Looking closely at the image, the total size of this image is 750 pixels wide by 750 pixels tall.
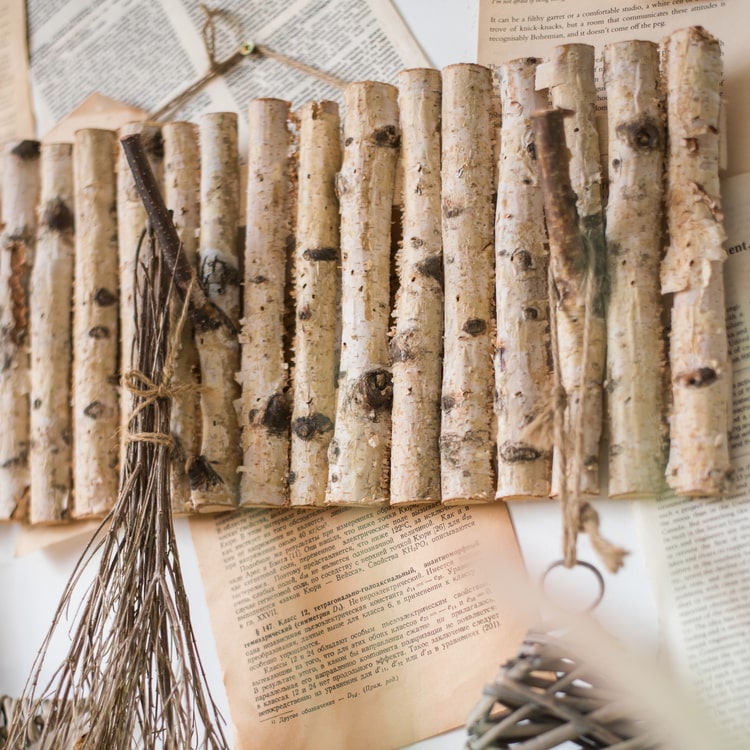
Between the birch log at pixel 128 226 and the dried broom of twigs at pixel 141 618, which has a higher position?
the birch log at pixel 128 226

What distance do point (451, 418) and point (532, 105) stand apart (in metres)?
0.47

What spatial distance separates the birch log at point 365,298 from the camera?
4.35ft

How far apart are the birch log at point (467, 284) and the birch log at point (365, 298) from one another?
0.30ft

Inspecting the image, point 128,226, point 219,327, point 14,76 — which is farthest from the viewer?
point 14,76

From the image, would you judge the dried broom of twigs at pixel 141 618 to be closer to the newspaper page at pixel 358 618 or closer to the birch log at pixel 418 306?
the newspaper page at pixel 358 618

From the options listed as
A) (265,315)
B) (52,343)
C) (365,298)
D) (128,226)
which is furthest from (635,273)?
(52,343)

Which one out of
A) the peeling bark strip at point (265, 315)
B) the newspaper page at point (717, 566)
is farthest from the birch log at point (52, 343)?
the newspaper page at point (717, 566)

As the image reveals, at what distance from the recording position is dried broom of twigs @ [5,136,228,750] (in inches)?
49.1

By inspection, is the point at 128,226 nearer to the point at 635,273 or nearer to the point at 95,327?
the point at 95,327

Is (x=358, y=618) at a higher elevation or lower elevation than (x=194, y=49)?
lower

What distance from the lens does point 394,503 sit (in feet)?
4.32

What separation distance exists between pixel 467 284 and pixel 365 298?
16 cm

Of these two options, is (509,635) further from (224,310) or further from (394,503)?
(224,310)

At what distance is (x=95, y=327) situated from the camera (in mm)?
1514
